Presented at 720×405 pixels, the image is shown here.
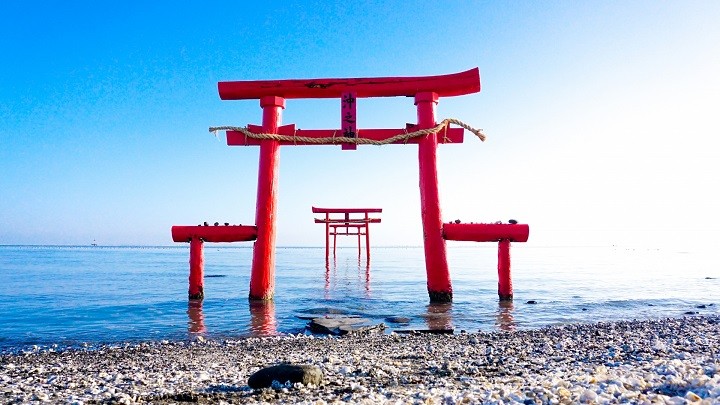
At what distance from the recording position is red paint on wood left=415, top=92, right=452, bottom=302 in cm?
786

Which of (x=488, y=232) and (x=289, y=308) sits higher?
(x=488, y=232)

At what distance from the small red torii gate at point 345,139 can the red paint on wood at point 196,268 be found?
0.03 meters

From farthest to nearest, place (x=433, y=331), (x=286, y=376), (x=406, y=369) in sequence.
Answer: (x=433, y=331) < (x=406, y=369) < (x=286, y=376)

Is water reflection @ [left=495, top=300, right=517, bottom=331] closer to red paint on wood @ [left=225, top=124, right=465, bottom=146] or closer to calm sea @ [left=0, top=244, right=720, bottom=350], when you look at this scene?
calm sea @ [left=0, top=244, right=720, bottom=350]

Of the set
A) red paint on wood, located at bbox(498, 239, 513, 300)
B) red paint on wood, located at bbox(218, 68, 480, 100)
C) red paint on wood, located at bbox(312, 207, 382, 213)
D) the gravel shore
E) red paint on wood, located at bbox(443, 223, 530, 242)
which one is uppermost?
red paint on wood, located at bbox(218, 68, 480, 100)

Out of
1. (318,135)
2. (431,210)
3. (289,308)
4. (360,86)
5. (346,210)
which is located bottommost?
(289,308)

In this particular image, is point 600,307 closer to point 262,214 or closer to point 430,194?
point 430,194

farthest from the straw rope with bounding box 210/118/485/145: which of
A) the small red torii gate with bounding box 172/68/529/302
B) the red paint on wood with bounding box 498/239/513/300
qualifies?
the red paint on wood with bounding box 498/239/513/300

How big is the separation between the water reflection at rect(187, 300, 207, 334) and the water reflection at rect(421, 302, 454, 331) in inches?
129

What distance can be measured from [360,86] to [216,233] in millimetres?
3609

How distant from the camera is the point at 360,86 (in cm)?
812

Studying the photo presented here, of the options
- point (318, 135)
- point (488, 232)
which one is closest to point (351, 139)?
point (318, 135)

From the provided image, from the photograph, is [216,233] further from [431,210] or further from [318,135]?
[431,210]

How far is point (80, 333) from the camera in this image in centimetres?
664
